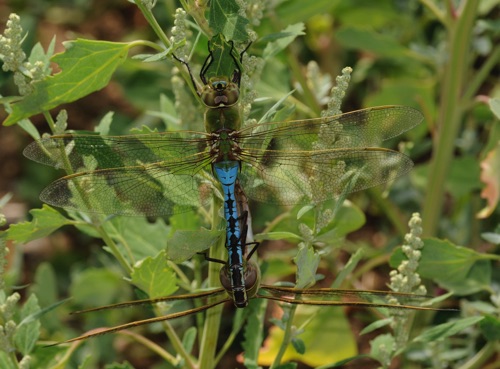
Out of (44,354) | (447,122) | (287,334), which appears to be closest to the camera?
(287,334)

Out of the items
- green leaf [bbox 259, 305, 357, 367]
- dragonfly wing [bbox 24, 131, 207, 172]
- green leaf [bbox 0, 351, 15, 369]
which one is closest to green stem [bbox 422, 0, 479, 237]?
green leaf [bbox 259, 305, 357, 367]

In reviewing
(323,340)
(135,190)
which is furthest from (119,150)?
(323,340)

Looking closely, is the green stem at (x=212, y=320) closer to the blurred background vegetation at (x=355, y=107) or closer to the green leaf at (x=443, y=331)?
the blurred background vegetation at (x=355, y=107)

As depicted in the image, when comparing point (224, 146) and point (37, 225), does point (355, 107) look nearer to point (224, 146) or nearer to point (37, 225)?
point (224, 146)

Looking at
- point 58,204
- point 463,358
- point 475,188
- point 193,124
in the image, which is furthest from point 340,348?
point 58,204

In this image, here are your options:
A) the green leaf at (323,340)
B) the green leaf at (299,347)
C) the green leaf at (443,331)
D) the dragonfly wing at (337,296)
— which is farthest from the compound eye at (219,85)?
the green leaf at (323,340)

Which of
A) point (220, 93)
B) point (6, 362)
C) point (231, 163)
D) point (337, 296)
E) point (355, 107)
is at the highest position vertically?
point (355, 107)
